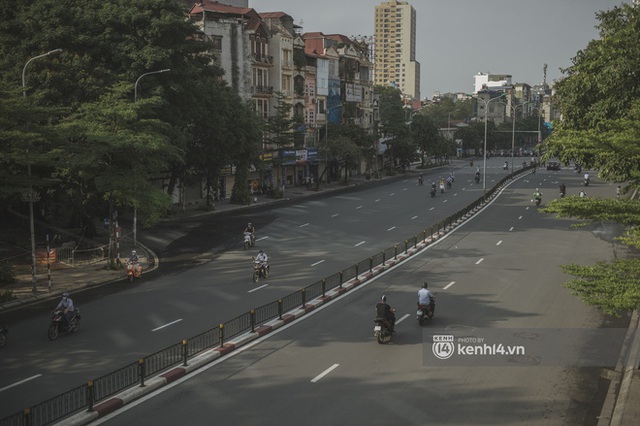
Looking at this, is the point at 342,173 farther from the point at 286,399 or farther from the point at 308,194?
the point at 286,399

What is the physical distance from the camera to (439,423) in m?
13.8

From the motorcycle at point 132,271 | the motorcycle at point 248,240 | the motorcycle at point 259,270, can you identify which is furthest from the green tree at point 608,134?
the motorcycle at point 132,271

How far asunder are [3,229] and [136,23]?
15.9 metres

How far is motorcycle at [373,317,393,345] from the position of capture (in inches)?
760

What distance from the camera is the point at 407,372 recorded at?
17.0 metres

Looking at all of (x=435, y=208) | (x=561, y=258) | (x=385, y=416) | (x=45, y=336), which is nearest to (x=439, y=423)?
(x=385, y=416)

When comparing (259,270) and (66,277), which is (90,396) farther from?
(66,277)

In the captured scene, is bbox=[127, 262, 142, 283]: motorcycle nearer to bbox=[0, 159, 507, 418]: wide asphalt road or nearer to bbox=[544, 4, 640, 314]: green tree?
bbox=[0, 159, 507, 418]: wide asphalt road

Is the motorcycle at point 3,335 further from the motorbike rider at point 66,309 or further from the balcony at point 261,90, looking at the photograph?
the balcony at point 261,90

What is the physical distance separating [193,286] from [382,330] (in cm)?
1138

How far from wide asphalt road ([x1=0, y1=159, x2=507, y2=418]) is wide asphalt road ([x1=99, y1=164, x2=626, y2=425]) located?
308 cm

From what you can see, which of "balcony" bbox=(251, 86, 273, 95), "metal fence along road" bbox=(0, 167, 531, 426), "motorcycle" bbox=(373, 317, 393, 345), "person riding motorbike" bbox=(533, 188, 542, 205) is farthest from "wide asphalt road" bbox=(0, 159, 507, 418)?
"balcony" bbox=(251, 86, 273, 95)

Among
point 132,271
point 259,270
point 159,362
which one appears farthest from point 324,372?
point 132,271

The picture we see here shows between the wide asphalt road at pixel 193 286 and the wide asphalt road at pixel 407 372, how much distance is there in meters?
3.08
